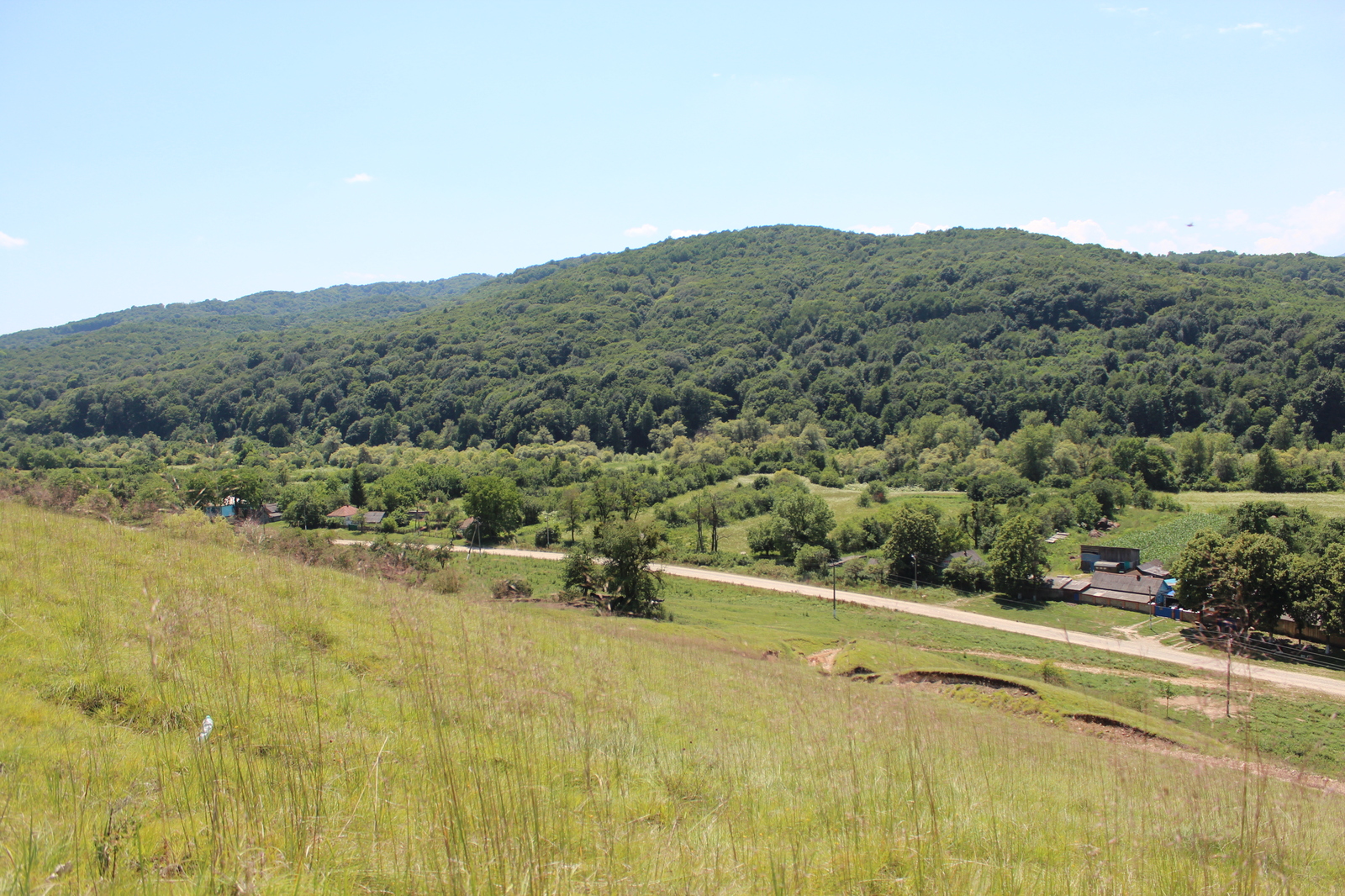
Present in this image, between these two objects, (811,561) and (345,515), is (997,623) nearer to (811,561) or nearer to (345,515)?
(811,561)

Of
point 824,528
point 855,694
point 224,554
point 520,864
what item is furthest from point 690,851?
point 824,528

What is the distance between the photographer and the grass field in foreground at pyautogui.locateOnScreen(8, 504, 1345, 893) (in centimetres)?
325

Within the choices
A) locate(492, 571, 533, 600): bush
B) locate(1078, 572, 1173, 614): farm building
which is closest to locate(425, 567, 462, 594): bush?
locate(492, 571, 533, 600): bush

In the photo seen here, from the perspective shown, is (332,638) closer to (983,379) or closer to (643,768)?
(643,768)

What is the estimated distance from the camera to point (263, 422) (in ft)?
465

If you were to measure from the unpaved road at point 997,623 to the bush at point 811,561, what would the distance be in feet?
13.8

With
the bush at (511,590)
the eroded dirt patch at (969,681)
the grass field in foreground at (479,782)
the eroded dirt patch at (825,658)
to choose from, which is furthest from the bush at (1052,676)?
the bush at (511,590)

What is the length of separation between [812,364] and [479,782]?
15978cm

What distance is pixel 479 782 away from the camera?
3.48 m

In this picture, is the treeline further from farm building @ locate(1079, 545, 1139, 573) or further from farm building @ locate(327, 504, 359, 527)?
farm building @ locate(327, 504, 359, 527)

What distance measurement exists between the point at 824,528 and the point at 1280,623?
33.0m

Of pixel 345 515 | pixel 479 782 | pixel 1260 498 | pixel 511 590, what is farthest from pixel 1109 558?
pixel 345 515

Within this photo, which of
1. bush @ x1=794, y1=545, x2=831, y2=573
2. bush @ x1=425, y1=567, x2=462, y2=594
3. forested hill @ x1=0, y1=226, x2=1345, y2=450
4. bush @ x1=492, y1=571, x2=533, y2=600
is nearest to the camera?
bush @ x1=425, y1=567, x2=462, y2=594

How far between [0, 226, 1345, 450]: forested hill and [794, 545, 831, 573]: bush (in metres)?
70.2
